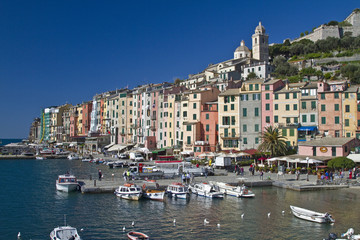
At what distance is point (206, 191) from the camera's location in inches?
1602

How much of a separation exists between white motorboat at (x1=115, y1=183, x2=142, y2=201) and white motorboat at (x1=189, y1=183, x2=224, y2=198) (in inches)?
264

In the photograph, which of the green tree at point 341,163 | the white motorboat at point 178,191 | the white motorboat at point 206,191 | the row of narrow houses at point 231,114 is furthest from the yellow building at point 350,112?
the white motorboat at point 178,191

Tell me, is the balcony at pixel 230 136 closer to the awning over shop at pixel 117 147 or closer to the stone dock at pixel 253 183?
the stone dock at pixel 253 183

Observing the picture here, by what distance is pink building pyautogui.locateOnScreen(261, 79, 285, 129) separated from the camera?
6888 cm

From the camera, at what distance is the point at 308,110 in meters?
65.1

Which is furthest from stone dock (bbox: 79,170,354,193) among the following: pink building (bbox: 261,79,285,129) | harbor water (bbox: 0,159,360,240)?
pink building (bbox: 261,79,285,129)

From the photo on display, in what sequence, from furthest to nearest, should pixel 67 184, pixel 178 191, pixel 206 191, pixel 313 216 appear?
pixel 67 184 < pixel 206 191 < pixel 178 191 < pixel 313 216

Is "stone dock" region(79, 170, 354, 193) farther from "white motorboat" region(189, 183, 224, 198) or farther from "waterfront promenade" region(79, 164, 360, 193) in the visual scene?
"white motorboat" region(189, 183, 224, 198)

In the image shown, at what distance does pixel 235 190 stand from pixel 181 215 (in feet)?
33.2

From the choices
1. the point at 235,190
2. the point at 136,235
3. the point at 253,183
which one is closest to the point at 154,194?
the point at 235,190

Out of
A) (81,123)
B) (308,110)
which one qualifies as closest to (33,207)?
(308,110)

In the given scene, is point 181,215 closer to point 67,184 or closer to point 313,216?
point 313,216

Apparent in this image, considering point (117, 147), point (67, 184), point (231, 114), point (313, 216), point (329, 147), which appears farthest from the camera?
point (117, 147)

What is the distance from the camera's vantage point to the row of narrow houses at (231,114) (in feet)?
208
